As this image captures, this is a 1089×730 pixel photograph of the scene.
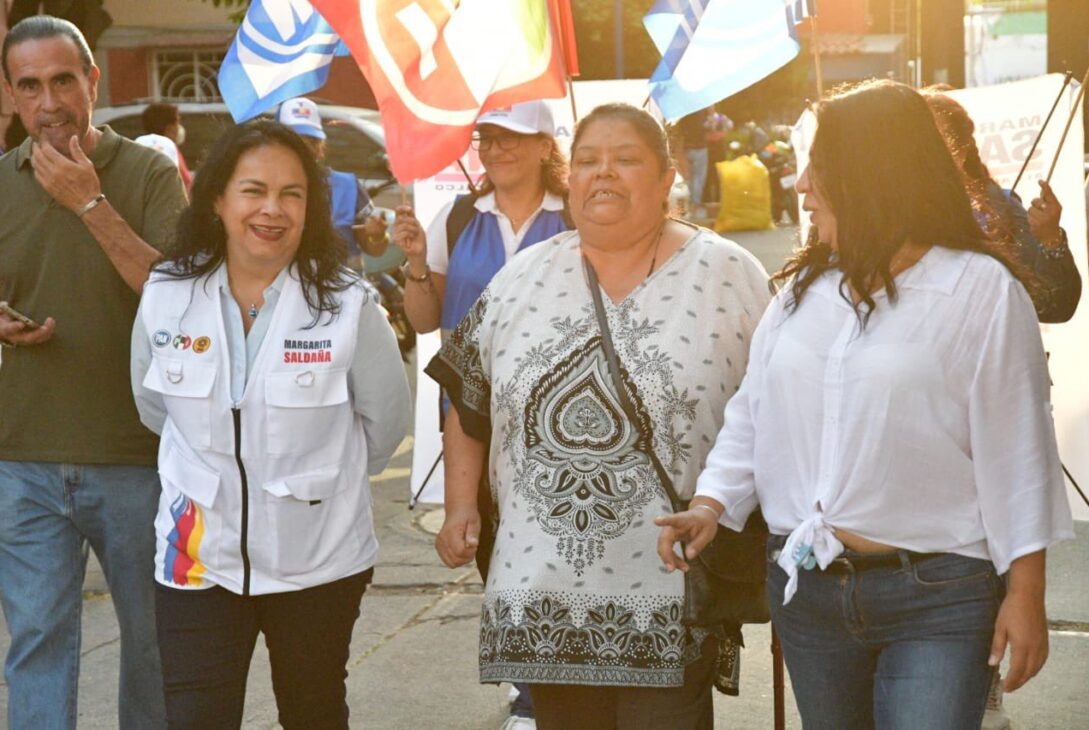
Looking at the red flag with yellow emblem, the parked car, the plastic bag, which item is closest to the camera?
the red flag with yellow emblem

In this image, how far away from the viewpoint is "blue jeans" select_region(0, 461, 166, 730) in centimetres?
438

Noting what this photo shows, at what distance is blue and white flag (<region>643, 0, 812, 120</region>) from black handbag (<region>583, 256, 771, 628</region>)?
5.63 feet

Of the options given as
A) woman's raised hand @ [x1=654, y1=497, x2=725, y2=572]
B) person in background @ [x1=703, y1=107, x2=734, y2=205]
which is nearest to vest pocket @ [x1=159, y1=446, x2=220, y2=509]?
woman's raised hand @ [x1=654, y1=497, x2=725, y2=572]

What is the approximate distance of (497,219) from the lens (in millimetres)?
5309

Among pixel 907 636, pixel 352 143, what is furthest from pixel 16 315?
pixel 352 143

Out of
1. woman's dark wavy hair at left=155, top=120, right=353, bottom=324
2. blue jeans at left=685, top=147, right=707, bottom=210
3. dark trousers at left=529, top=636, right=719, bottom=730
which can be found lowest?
blue jeans at left=685, top=147, right=707, bottom=210

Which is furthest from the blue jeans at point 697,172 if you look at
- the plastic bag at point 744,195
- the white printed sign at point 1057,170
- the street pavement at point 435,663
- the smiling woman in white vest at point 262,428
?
the smiling woman in white vest at point 262,428

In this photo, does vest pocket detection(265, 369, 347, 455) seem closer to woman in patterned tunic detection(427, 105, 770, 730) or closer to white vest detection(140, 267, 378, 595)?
white vest detection(140, 267, 378, 595)

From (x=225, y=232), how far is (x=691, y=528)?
145 cm

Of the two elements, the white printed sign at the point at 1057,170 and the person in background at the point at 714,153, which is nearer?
the white printed sign at the point at 1057,170

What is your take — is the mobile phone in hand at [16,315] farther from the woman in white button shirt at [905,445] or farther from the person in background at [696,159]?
the person in background at [696,159]

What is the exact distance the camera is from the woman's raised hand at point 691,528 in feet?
11.0

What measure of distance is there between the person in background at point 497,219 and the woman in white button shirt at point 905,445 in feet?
6.66

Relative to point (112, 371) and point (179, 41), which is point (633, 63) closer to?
point (179, 41)
